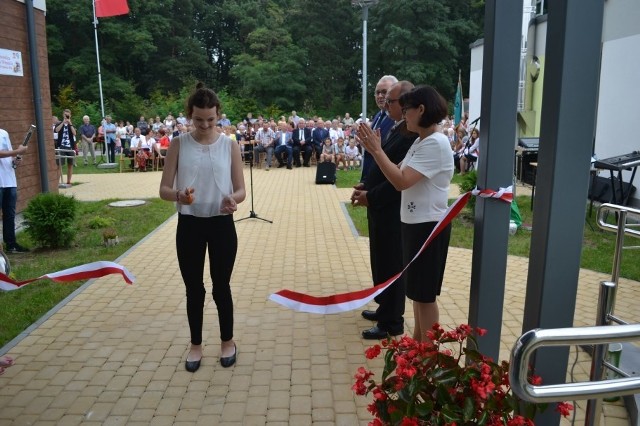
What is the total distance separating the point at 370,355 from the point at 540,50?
578 inches

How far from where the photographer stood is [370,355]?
7.00 feet

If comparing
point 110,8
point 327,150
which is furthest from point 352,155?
point 110,8

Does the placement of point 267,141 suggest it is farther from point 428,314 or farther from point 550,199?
point 550,199

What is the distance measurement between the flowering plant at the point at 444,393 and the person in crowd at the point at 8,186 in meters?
6.23

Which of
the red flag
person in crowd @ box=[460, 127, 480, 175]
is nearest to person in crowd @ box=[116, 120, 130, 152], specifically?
the red flag

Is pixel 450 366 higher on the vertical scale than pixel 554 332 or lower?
lower

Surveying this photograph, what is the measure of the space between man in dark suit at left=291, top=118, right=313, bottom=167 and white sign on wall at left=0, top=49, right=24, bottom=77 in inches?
409

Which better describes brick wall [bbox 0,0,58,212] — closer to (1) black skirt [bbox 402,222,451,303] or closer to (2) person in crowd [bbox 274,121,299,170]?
(1) black skirt [bbox 402,222,451,303]

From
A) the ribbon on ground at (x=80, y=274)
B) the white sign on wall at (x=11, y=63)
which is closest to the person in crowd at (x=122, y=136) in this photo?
the white sign on wall at (x=11, y=63)

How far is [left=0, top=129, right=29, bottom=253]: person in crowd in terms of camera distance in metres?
6.86

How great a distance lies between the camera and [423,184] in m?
3.39

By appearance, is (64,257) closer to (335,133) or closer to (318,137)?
(335,133)

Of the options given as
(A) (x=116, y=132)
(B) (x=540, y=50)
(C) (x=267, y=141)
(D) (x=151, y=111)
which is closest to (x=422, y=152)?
(B) (x=540, y=50)

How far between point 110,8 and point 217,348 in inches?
898
